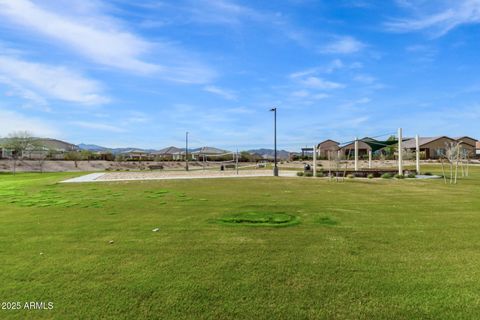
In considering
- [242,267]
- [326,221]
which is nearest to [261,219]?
[326,221]

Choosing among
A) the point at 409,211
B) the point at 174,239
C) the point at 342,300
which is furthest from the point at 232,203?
the point at 342,300

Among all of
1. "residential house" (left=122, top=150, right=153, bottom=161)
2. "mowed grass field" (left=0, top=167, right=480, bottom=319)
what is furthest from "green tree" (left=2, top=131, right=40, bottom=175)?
"mowed grass field" (left=0, top=167, right=480, bottom=319)

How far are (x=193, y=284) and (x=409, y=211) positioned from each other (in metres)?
6.94

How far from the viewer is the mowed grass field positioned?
10.2ft

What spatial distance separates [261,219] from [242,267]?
3120 mm

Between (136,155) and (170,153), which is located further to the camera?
(170,153)

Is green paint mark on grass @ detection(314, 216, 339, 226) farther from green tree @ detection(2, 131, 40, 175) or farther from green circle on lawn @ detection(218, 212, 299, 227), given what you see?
green tree @ detection(2, 131, 40, 175)

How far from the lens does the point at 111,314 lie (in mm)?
3018

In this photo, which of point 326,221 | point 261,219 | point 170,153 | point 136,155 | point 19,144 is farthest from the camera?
point 170,153

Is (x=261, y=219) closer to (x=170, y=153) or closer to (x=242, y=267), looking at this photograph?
(x=242, y=267)

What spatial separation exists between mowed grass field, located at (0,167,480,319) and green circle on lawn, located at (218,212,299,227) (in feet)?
1.08

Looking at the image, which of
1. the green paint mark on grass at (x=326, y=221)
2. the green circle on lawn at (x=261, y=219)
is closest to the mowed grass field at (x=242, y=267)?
the green paint mark on grass at (x=326, y=221)

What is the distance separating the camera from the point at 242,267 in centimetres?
414

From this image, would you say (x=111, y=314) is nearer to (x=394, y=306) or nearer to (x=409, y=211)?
(x=394, y=306)
